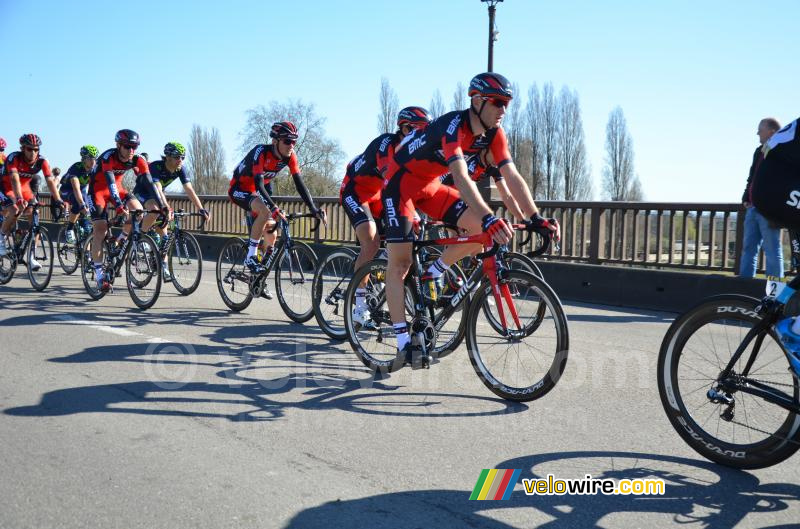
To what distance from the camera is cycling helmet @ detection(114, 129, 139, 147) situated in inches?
409

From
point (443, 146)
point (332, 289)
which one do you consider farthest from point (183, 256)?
point (443, 146)

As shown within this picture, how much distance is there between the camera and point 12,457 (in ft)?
13.6

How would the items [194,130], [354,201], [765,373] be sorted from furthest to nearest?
[194,130] < [354,201] < [765,373]

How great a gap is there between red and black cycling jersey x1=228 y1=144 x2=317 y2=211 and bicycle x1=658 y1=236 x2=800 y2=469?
5322 mm

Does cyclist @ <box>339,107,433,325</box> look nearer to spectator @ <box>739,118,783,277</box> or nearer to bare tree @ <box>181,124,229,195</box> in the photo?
spectator @ <box>739,118,783,277</box>

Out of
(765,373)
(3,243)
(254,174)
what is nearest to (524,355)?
(765,373)

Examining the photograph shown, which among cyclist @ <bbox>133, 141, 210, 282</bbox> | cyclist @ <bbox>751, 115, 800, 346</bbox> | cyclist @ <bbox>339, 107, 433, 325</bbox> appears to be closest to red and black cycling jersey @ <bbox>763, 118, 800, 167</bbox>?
cyclist @ <bbox>751, 115, 800, 346</bbox>

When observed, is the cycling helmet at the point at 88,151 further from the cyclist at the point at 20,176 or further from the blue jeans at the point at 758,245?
the blue jeans at the point at 758,245

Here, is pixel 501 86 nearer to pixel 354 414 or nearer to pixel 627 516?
pixel 354 414

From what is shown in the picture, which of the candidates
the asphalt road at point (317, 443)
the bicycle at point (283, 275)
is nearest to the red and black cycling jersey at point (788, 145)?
the asphalt road at point (317, 443)

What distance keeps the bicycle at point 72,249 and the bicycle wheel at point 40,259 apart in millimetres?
1097

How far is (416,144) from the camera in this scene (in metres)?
5.66

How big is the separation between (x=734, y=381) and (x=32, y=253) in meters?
10.4

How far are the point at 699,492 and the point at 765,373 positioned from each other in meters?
0.73
